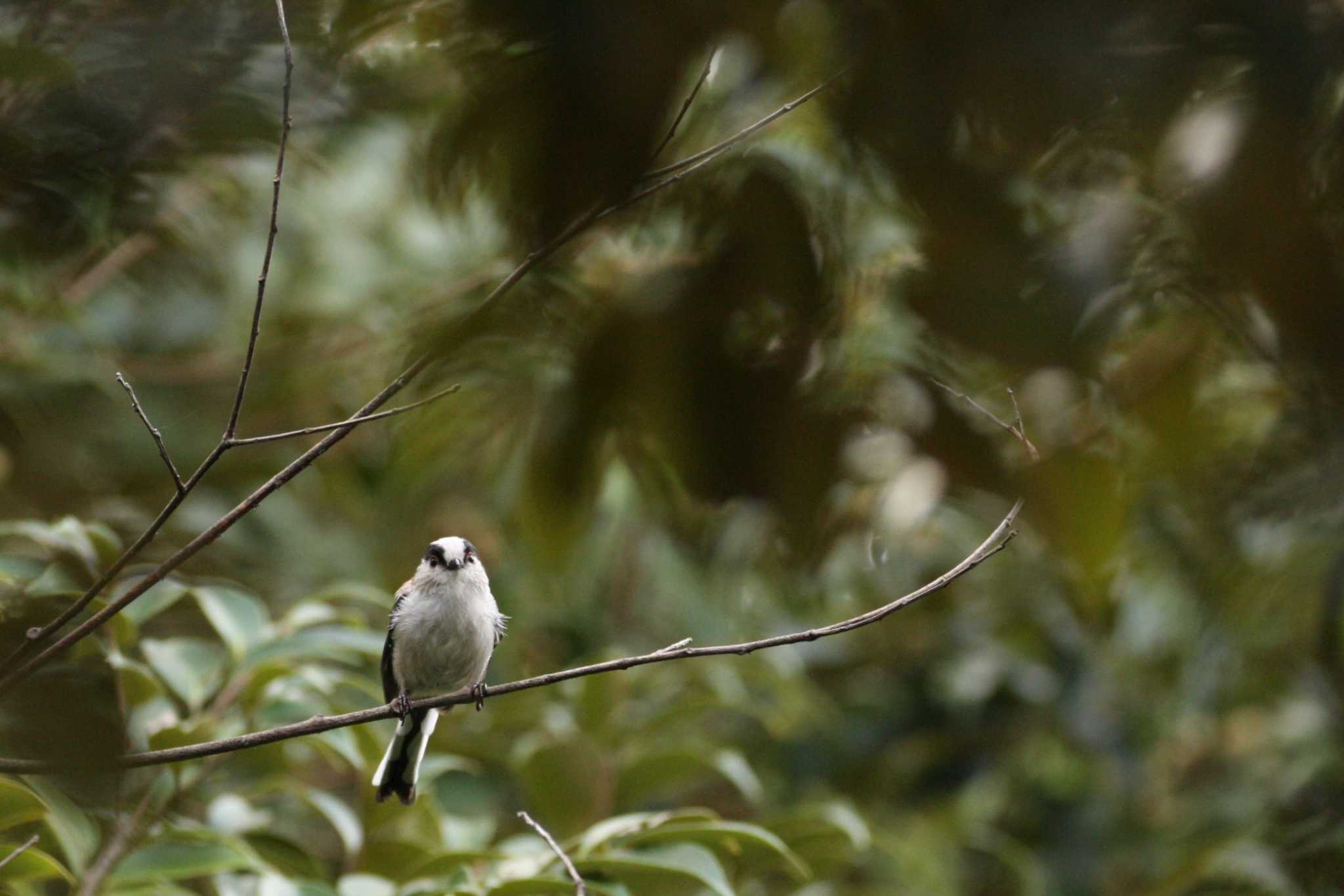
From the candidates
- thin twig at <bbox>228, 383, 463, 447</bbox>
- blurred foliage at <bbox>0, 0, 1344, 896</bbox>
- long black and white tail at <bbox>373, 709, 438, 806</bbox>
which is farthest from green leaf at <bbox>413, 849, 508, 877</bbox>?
thin twig at <bbox>228, 383, 463, 447</bbox>

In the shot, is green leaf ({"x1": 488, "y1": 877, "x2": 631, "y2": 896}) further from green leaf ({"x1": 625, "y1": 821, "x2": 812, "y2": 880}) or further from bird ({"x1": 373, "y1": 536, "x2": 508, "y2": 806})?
bird ({"x1": 373, "y1": 536, "x2": 508, "y2": 806})

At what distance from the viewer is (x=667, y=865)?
7.88 feet

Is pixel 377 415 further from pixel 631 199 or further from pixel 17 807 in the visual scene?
pixel 17 807

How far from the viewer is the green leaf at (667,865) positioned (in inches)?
94.4

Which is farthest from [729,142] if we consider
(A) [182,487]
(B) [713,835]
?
(B) [713,835]

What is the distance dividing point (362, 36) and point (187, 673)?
78.1 inches

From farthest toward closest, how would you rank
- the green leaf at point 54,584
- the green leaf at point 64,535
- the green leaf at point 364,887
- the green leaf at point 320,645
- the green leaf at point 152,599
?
the green leaf at point 320,645 < the green leaf at point 152,599 < the green leaf at point 364,887 < the green leaf at point 64,535 < the green leaf at point 54,584

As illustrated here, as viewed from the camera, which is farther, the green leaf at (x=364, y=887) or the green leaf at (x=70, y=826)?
the green leaf at (x=364, y=887)

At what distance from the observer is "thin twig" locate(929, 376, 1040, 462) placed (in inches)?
66.0

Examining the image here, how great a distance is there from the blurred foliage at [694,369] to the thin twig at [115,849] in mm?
21

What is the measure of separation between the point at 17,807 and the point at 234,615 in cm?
85

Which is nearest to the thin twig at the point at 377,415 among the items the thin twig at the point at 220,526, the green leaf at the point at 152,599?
the thin twig at the point at 220,526

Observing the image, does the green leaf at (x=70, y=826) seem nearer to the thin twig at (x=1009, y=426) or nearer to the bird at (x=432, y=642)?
the bird at (x=432, y=642)

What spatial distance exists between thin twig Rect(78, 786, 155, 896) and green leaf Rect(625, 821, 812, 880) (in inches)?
39.2
